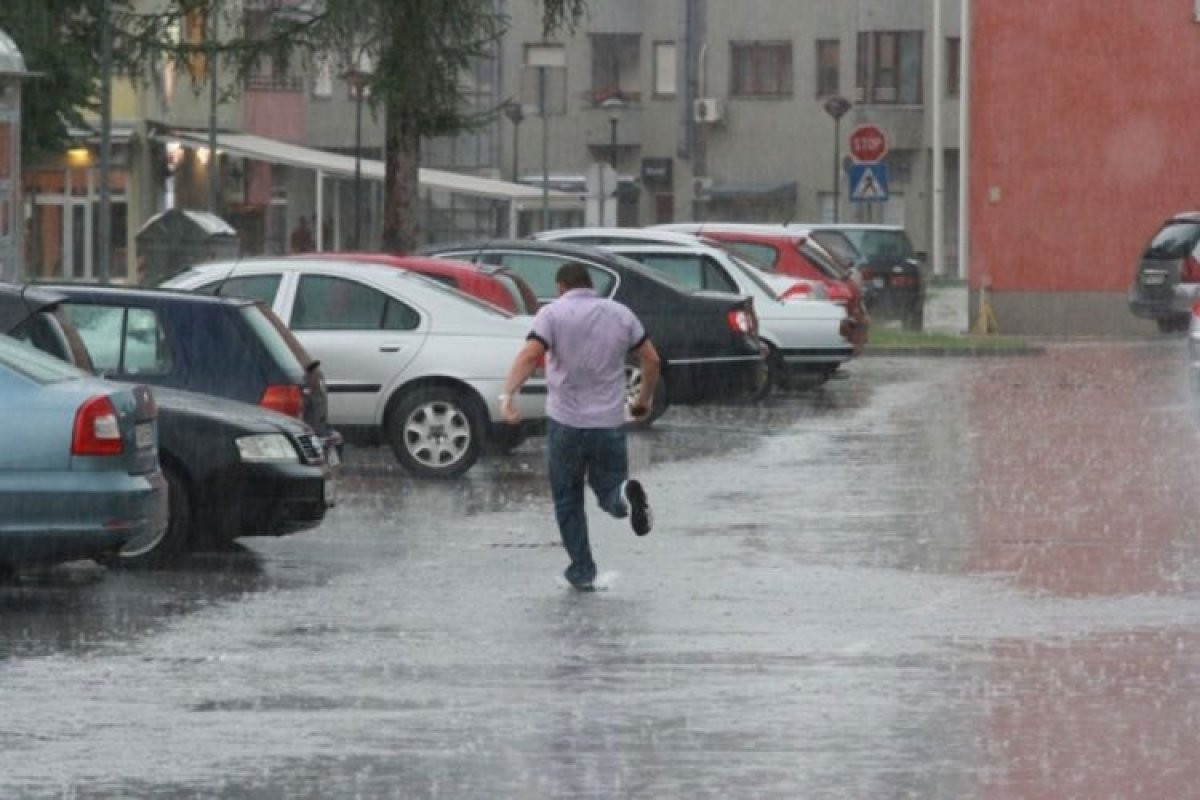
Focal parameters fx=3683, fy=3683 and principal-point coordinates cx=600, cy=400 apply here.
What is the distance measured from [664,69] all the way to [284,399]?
242 feet

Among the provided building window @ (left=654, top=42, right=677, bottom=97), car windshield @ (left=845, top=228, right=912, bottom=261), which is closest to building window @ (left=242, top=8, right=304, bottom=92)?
car windshield @ (left=845, top=228, right=912, bottom=261)

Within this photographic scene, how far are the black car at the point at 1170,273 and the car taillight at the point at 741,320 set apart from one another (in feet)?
66.9

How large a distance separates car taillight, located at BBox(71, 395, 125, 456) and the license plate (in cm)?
19

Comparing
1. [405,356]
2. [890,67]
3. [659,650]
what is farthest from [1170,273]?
[890,67]

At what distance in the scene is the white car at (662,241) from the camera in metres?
34.0

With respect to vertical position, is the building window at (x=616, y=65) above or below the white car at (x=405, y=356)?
Answer: above

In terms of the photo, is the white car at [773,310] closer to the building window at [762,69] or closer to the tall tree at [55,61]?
the tall tree at [55,61]

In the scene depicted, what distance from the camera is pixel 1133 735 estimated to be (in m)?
11.5

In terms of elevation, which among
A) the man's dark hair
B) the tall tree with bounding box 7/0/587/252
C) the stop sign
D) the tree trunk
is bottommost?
the man's dark hair

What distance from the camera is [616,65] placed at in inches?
3701

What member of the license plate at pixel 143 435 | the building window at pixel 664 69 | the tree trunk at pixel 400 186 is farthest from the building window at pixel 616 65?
the license plate at pixel 143 435

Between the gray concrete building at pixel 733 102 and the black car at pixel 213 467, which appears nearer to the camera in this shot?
the black car at pixel 213 467

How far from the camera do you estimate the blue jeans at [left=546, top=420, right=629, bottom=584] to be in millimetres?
16750

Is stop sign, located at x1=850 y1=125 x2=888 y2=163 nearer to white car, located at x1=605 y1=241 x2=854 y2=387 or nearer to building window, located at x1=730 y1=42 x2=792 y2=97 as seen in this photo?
white car, located at x1=605 y1=241 x2=854 y2=387
